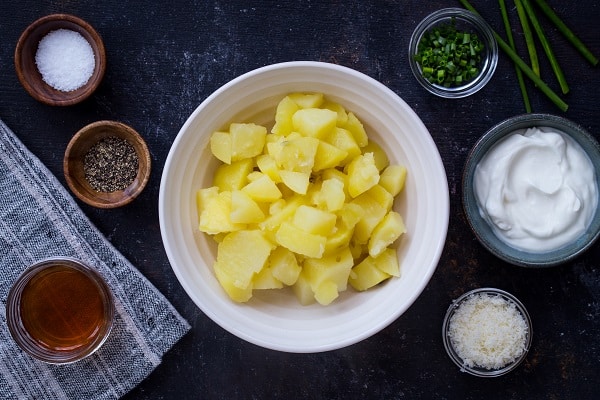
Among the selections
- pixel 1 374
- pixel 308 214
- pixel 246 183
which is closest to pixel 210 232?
pixel 246 183

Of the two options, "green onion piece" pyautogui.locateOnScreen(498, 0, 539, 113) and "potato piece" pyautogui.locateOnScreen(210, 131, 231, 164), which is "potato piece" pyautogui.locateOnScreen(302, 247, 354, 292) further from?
"green onion piece" pyautogui.locateOnScreen(498, 0, 539, 113)

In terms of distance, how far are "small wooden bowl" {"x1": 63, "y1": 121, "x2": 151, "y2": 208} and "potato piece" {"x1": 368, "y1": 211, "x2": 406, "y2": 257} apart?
2.48ft

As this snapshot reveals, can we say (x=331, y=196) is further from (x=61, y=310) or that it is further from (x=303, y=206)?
(x=61, y=310)

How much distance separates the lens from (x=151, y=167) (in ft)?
7.43

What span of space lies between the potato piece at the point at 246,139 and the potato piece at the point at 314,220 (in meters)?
0.25

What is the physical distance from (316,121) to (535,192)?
2.42 feet

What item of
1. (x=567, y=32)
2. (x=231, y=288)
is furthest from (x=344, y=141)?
(x=567, y=32)

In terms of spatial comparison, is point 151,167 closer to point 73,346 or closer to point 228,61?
point 228,61

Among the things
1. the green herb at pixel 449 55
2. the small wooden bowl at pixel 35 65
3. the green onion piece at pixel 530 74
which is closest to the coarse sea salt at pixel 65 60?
the small wooden bowl at pixel 35 65

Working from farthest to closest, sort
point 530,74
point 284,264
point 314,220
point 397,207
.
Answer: point 530,74 → point 397,207 → point 284,264 → point 314,220

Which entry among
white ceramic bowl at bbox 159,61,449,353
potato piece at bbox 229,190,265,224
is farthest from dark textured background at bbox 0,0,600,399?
potato piece at bbox 229,190,265,224

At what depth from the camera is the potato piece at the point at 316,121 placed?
190 centimetres

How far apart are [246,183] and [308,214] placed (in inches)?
10.2

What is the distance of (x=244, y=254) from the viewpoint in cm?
194
